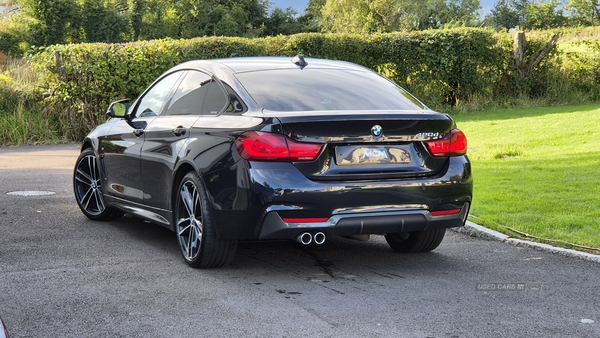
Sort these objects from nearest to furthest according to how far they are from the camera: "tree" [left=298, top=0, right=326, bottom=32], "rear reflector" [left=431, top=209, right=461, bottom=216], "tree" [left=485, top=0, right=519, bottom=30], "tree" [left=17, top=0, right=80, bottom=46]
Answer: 1. "rear reflector" [left=431, top=209, right=461, bottom=216]
2. "tree" [left=17, top=0, right=80, bottom=46]
3. "tree" [left=298, top=0, right=326, bottom=32]
4. "tree" [left=485, top=0, right=519, bottom=30]

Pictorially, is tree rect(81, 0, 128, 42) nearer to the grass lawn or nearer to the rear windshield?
the grass lawn

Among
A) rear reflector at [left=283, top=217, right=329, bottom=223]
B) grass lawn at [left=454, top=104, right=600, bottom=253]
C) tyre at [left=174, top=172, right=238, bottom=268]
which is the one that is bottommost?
grass lawn at [left=454, top=104, right=600, bottom=253]

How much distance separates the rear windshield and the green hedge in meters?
12.8

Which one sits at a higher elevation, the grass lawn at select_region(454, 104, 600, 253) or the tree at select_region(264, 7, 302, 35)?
the grass lawn at select_region(454, 104, 600, 253)

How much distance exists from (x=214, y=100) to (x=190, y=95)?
0.46m

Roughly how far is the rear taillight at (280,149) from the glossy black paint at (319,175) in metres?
0.04

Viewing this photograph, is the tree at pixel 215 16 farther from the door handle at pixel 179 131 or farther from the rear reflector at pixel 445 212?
the rear reflector at pixel 445 212

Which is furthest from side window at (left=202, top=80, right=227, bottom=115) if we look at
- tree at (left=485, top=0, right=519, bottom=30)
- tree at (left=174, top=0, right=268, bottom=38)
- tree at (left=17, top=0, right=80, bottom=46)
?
tree at (left=485, top=0, right=519, bottom=30)

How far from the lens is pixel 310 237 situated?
5.62 meters

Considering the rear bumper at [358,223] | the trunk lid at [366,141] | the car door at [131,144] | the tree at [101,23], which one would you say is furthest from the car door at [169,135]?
the tree at [101,23]

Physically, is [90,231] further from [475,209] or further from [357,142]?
[475,209]

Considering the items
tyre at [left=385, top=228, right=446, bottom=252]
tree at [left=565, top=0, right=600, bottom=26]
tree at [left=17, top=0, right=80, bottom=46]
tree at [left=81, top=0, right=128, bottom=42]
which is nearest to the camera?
tyre at [left=385, top=228, right=446, bottom=252]

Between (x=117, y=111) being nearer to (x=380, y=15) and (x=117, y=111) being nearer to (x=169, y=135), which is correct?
(x=169, y=135)

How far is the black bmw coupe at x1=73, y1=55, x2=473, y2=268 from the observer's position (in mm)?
5531
